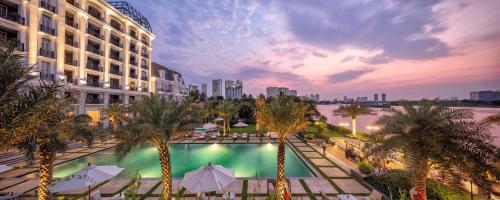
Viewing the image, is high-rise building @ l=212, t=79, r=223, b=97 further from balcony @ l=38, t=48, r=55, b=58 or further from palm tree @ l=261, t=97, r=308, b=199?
palm tree @ l=261, t=97, r=308, b=199

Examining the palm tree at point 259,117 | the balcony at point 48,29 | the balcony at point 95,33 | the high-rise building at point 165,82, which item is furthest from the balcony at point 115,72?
the palm tree at point 259,117

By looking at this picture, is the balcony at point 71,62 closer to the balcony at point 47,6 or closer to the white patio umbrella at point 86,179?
the balcony at point 47,6

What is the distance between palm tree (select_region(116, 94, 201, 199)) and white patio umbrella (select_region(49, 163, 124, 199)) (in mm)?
1450

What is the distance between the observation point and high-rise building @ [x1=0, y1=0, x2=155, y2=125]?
23406mm

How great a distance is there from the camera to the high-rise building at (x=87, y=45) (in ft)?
76.8

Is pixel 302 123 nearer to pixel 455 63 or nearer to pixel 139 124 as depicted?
pixel 139 124

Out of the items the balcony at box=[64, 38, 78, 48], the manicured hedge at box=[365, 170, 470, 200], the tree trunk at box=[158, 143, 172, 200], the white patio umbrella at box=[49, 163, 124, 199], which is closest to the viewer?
the white patio umbrella at box=[49, 163, 124, 199]

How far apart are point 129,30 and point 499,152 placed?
50560 mm

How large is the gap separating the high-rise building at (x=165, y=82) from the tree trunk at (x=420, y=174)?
4646 cm

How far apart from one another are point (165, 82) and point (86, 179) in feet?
162

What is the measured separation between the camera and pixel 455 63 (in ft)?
84.2

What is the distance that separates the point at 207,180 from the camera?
28.1 ft

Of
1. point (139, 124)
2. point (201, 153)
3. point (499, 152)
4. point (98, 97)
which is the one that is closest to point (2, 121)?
point (139, 124)

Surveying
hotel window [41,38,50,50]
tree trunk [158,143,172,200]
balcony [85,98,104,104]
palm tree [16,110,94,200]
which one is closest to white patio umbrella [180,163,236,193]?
tree trunk [158,143,172,200]
